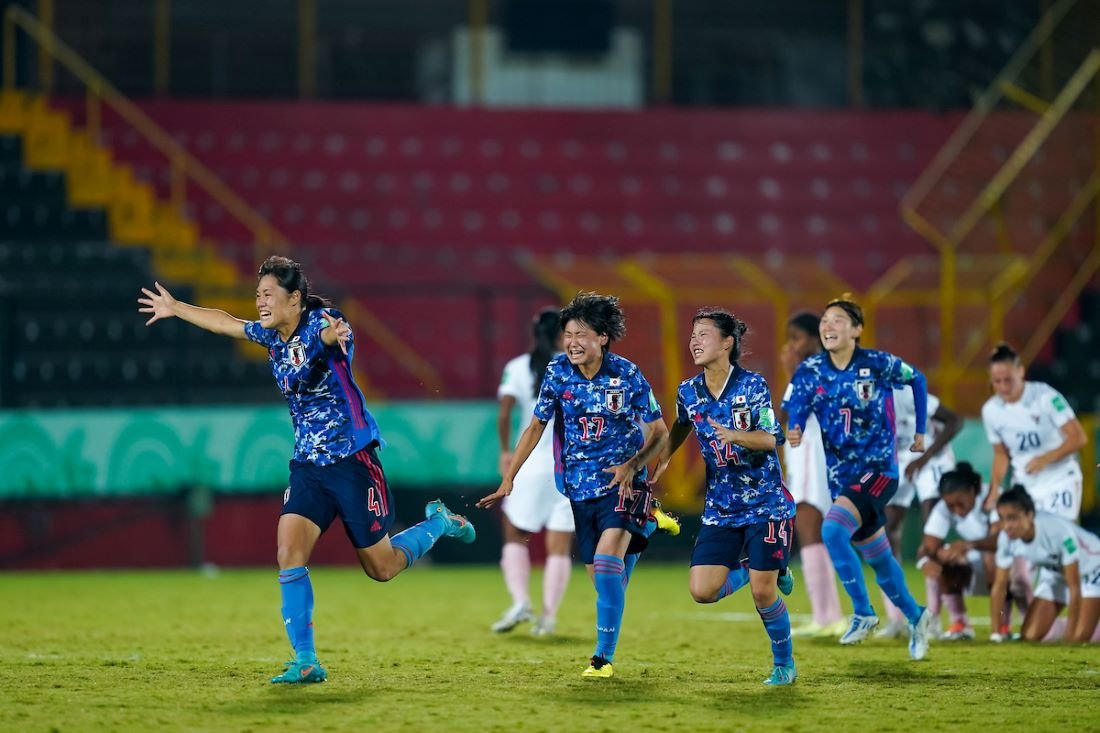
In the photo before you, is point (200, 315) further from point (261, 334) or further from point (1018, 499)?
point (1018, 499)

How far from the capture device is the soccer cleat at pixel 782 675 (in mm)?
8609

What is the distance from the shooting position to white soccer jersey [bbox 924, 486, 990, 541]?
11.9 meters

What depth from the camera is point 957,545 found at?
1162 cm

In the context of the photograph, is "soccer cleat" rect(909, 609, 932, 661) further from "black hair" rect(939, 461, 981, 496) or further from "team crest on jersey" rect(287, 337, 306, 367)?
"team crest on jersey" rect(287, 337, 306, 367)

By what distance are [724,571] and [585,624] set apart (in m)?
3.99

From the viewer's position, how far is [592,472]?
8.95m

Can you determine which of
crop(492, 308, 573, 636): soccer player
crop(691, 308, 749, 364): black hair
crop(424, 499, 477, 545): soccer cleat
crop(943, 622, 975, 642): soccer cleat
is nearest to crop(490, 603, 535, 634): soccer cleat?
crop(492, 308, 573, 636): soccer player

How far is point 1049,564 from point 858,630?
140 centimetres

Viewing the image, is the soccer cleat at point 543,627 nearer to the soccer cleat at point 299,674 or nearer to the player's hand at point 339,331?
the soccer cleat at point 299,674

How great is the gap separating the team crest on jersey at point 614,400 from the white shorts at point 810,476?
9.86 ft

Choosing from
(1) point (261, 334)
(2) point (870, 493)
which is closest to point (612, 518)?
(2) point (870, 493)

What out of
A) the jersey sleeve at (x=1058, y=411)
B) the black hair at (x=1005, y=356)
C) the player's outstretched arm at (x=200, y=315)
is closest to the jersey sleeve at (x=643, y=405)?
Answer: the player's outstretched arm at (x=200, y=315)

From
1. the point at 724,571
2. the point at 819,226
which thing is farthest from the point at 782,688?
the point at 819,226

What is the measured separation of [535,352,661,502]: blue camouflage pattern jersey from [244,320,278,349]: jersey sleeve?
1431mm
